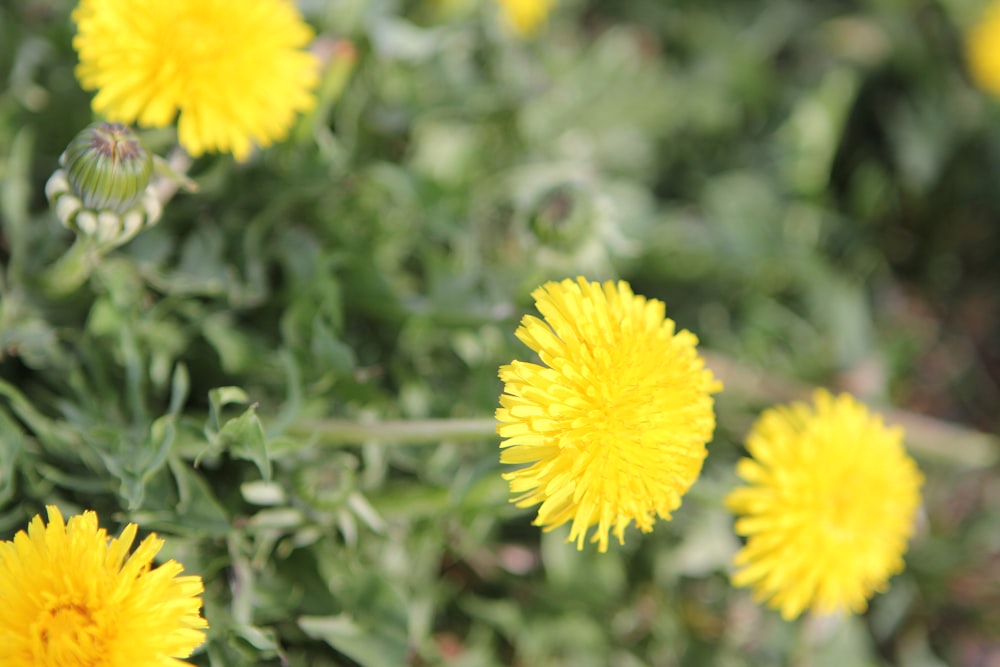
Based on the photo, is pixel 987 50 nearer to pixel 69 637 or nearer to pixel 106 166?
pixel 106 166

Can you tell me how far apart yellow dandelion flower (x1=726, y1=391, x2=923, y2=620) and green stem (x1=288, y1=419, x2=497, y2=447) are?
1.93 ft

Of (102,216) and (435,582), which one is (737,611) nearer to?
(435,582)

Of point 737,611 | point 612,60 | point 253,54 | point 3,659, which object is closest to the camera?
point 3,659

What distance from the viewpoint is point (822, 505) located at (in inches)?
68.2

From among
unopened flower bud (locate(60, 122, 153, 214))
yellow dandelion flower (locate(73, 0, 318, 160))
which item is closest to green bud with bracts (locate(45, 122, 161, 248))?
unopened flower bud (locate(60, 122, 153, 214))

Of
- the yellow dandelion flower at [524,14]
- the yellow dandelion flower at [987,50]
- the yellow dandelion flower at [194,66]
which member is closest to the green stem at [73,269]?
the yellow dandelion flower at [194,66]

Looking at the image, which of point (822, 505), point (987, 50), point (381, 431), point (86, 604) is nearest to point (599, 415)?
point (381, 431)

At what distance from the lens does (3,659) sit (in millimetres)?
1217

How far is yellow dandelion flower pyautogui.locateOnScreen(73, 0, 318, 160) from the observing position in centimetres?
152

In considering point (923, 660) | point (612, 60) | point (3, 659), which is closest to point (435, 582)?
point (3, 659)

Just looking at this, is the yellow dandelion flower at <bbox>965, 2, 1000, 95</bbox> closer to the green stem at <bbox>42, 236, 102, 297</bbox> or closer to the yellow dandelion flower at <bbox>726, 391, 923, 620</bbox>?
the yellow dandelion flower at <bbox>726, 391, 923, 620</bbox>

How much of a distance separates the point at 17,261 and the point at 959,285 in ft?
9.82

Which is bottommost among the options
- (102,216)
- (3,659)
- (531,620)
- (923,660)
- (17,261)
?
(923,660)

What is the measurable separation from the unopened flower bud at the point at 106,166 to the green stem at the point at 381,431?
0.51 meters
